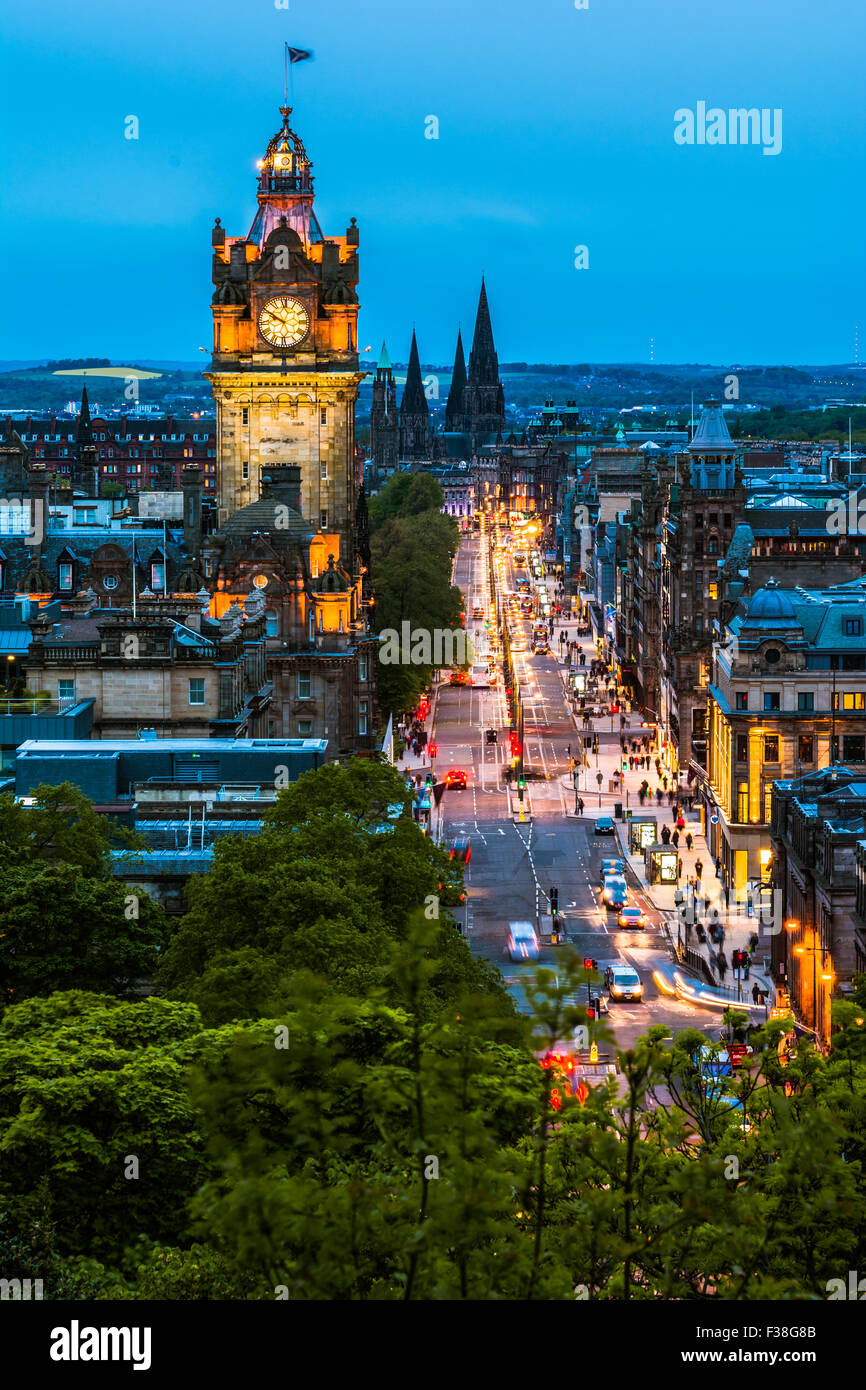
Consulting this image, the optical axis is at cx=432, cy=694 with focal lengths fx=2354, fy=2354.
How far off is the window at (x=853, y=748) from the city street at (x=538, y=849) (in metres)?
9.79

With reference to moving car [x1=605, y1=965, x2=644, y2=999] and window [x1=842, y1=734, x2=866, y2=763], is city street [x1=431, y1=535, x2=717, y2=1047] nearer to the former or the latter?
moving car [x1=605, y1=965, x2=644, y2=999]

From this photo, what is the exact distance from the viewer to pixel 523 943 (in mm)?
76375

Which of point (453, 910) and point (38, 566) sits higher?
point (38, 566)

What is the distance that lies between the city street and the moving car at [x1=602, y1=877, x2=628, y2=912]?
37 centimetres

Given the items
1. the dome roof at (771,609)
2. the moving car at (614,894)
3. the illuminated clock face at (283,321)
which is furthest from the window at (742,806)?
the illuminated clock face at (283,321)

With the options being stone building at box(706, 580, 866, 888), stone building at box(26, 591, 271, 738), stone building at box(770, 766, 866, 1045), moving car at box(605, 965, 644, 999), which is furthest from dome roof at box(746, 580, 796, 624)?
moving car at box(605, 965, 644, 999)

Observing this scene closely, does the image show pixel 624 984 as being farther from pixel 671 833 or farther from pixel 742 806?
pixel 671 833

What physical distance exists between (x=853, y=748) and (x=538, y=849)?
14980 mm

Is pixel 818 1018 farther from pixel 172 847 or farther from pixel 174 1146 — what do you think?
pixel 174 1146

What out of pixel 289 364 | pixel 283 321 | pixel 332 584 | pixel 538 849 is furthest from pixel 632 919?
pixel 283 321

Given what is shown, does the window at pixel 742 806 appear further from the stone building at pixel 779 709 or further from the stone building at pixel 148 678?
the stone building at pixel 148 678
